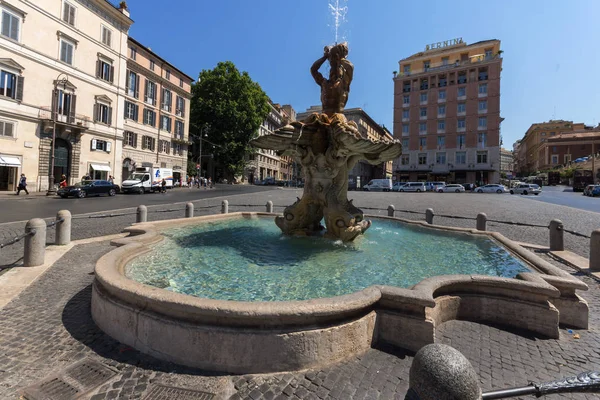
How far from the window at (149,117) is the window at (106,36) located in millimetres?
8396

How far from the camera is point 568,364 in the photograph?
109 inches

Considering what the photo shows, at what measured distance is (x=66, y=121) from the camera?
2586 centimetres

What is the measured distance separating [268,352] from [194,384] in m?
0.62

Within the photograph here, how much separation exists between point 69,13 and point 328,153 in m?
31.9

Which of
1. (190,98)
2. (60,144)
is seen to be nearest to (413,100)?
(190,98)

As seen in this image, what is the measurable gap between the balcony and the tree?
19.7m

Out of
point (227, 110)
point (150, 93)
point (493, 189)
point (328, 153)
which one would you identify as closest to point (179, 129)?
point (150, 93)

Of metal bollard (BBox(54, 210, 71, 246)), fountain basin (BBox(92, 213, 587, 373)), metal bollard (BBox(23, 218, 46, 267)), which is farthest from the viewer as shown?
metal bollard (BBox(54, 210, 71, 246))

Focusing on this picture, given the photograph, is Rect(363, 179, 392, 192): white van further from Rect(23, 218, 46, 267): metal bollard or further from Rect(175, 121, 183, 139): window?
Rect(23, 218, 46, 267): metal bollard

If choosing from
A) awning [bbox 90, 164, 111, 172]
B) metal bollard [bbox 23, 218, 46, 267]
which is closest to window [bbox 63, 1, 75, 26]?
awning [bbox 90, 164, 111, 172]

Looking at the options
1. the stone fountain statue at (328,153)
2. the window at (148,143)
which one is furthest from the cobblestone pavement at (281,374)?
the window at (148,143)

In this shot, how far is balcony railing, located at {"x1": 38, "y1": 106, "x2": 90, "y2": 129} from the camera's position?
80.3 feet

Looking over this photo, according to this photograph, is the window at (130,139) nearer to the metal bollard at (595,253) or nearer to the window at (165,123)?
the window at (165,123)

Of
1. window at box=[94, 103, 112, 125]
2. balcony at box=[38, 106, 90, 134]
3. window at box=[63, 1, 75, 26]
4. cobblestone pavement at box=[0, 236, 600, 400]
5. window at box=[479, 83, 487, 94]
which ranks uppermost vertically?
window at box=[479, 83, 487, 94]
